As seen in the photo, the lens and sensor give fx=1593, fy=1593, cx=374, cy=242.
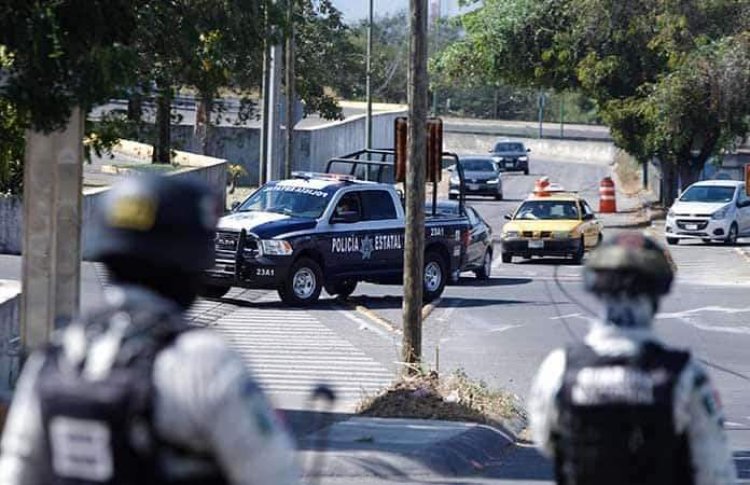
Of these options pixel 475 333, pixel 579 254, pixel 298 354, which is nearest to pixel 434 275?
Result: pixel 475 333

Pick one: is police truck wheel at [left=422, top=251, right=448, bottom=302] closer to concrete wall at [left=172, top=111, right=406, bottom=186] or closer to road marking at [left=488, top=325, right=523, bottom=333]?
road marking at [left=488, top=325, right=523, bottom=333]

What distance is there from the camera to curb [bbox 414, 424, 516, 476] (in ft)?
39.7

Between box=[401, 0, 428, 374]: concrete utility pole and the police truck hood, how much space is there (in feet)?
27.7

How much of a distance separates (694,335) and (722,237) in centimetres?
1927

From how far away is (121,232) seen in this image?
11.6ft

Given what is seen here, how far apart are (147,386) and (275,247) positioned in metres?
20.3

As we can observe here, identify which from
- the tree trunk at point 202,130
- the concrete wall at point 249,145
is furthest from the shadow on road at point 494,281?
the concrete wall at point 249,145

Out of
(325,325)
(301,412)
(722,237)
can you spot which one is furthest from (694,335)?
(722,237)

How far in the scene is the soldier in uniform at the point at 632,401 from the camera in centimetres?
446

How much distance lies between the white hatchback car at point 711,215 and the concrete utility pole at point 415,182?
2626 centimetres

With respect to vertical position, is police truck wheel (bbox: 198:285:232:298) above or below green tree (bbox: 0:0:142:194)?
below

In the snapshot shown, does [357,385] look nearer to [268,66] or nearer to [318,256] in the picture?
[318,256]

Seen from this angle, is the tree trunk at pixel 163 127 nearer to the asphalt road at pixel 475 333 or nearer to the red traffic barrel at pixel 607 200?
the asphalt road at pixel 475 333

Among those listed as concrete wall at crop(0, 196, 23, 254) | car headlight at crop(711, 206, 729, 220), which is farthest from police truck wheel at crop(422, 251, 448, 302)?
car headlight at crop(711, 206, 729, 220)
